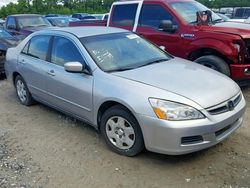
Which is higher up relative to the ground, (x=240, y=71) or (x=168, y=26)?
(x=168, y=26)

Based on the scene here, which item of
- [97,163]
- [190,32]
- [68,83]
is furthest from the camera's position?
[190,32]

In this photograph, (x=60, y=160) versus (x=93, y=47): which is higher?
(x=93, y=47)

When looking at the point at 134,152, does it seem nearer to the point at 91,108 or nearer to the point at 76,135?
the point at 91,108

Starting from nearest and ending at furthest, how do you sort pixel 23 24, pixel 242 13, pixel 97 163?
pixel 97 163 → pixel 23 24 → pixel 242 13

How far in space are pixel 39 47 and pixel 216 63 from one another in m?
3.23

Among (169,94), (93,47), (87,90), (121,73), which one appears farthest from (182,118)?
(93,47)

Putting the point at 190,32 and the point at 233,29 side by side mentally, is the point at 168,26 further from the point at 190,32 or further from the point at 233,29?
the point at 233,29

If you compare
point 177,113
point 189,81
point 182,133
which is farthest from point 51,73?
point 182,133

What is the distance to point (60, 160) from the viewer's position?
13.8 feet

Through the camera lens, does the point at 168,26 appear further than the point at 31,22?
No

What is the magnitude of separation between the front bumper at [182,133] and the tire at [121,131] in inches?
6.0

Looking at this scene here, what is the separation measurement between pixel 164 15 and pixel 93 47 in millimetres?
2882

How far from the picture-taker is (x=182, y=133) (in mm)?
3600

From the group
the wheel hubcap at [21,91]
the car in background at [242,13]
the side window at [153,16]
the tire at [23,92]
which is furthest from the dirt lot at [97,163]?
the car in background at [242,13]
